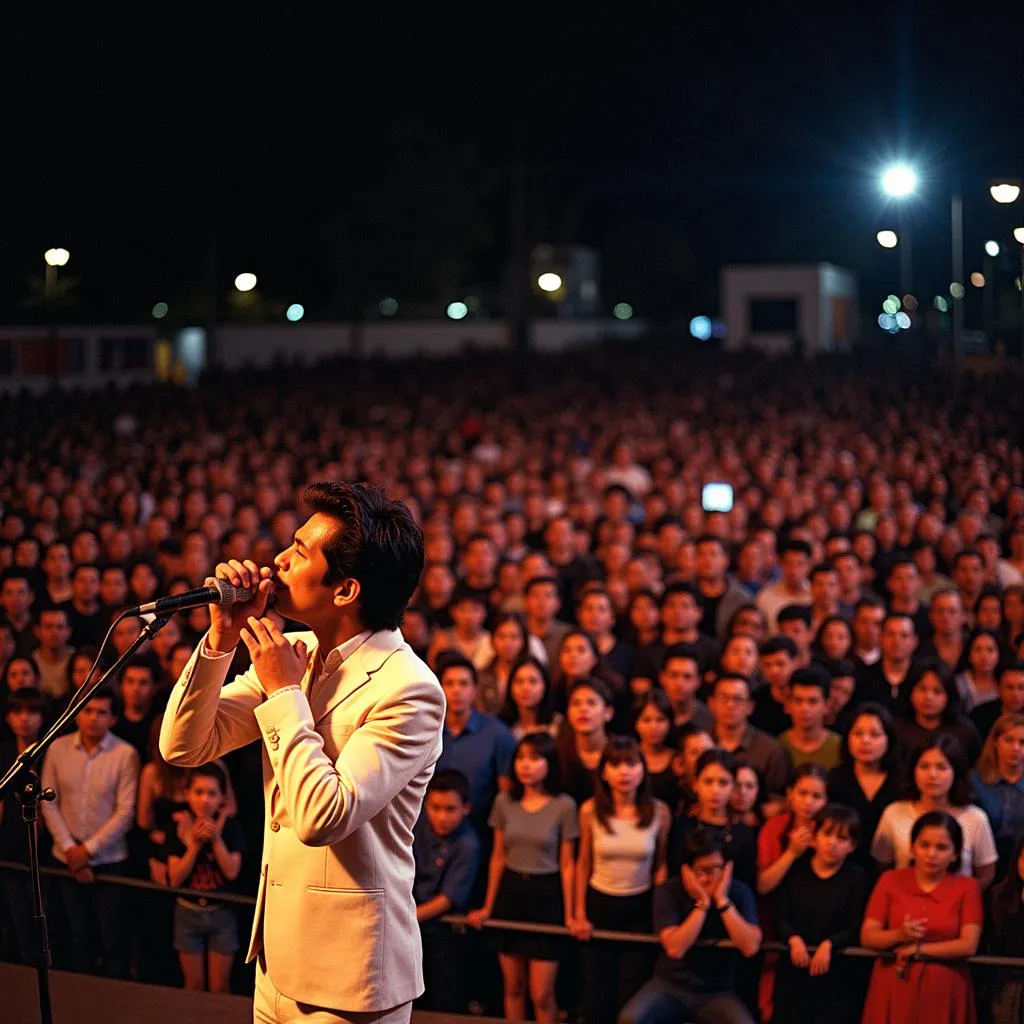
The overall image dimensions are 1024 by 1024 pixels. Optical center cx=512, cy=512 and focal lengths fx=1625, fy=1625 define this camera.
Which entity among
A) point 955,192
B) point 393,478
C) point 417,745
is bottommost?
point 417,745

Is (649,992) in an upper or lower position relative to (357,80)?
lower

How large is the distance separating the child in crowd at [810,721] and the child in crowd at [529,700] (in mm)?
1096

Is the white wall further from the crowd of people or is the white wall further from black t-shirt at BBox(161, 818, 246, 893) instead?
black t-shirt at BBox(161, 818, 246, 893)

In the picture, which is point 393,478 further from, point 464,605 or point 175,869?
point 175,869

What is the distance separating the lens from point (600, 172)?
59344 mm

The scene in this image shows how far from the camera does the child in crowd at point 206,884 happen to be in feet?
21.5

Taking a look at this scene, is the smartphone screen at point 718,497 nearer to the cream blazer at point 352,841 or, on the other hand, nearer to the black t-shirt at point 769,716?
the black t-shirt at point 769,716

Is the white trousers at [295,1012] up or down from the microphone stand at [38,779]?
down

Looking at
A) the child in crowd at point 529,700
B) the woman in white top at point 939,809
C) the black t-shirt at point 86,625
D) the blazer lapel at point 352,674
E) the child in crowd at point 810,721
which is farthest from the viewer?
the black t-shirt at point 86,625

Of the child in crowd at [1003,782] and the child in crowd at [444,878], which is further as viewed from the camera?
the child in crowd at [1003,782]

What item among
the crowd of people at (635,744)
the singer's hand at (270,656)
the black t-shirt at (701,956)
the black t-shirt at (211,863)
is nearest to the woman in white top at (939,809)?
the crowd of people at (635,744)

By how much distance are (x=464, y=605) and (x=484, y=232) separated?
3713cm

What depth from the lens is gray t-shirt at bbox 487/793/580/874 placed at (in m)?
6.55

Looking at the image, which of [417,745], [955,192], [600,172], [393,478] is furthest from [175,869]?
[600,172]
